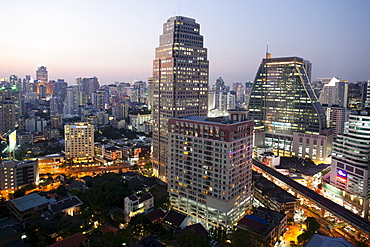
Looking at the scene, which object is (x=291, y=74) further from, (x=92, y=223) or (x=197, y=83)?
(x=92, y=223)

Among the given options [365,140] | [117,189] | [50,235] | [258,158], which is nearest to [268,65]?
[258,158]

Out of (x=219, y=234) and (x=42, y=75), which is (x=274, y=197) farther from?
(x=42, y=75)

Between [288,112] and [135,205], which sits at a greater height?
[288,112]

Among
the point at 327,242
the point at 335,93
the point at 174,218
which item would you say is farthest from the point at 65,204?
the point at 335,93

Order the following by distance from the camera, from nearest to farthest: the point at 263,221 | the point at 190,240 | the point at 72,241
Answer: the point at 190,240
the point at 72,241
the point at 263,221

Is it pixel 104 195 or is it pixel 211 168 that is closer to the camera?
pixel 211 168

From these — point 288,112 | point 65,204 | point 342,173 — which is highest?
point 288,112

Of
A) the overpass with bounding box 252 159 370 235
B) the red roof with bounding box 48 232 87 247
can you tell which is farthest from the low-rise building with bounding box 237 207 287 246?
the red roof with bounding box 48 232 87 247

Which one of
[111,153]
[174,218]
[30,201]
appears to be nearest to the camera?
[174,218]

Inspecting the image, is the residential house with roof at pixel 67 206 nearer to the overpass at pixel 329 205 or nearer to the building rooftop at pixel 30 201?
the building rooftop at pixel 30 201
